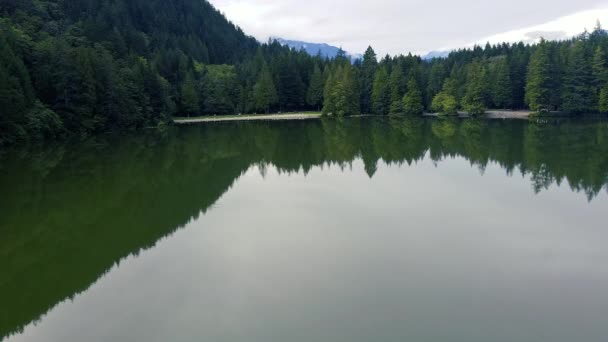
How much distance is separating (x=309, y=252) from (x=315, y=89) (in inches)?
2960

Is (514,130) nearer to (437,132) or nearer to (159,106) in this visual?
(437,132)

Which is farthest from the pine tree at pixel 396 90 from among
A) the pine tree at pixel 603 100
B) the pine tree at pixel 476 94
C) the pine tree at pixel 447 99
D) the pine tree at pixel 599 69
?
the pine tree at pixel 603 100

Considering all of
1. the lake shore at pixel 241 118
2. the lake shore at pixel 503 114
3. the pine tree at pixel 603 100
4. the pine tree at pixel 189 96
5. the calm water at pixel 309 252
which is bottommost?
the calm water at pixel 309 252

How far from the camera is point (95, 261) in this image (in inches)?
551

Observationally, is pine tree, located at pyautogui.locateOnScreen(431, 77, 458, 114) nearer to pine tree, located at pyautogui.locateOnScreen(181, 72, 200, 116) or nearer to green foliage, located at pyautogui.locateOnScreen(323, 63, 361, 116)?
green foliage, located at pyautogui.locateOnScreen(323, 63, 361, 116)

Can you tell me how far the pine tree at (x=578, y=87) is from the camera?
224ft

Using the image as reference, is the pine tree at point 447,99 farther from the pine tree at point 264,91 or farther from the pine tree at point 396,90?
the pine tree at point 264,91

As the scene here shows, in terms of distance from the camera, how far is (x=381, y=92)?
82.3m

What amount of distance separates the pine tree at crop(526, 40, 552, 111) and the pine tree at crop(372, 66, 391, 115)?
22435 mm

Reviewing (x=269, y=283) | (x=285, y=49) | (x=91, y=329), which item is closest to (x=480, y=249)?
(x=269, y=283)

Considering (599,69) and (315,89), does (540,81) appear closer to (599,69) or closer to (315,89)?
(599,69)

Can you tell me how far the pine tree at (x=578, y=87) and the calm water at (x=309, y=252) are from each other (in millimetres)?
43520

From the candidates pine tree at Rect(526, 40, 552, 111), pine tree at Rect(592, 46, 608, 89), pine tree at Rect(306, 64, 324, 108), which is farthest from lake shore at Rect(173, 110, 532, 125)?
pine tree at Rect(592, 46, 608, 89)

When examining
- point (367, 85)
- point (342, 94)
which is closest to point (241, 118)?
point (342, 94)
